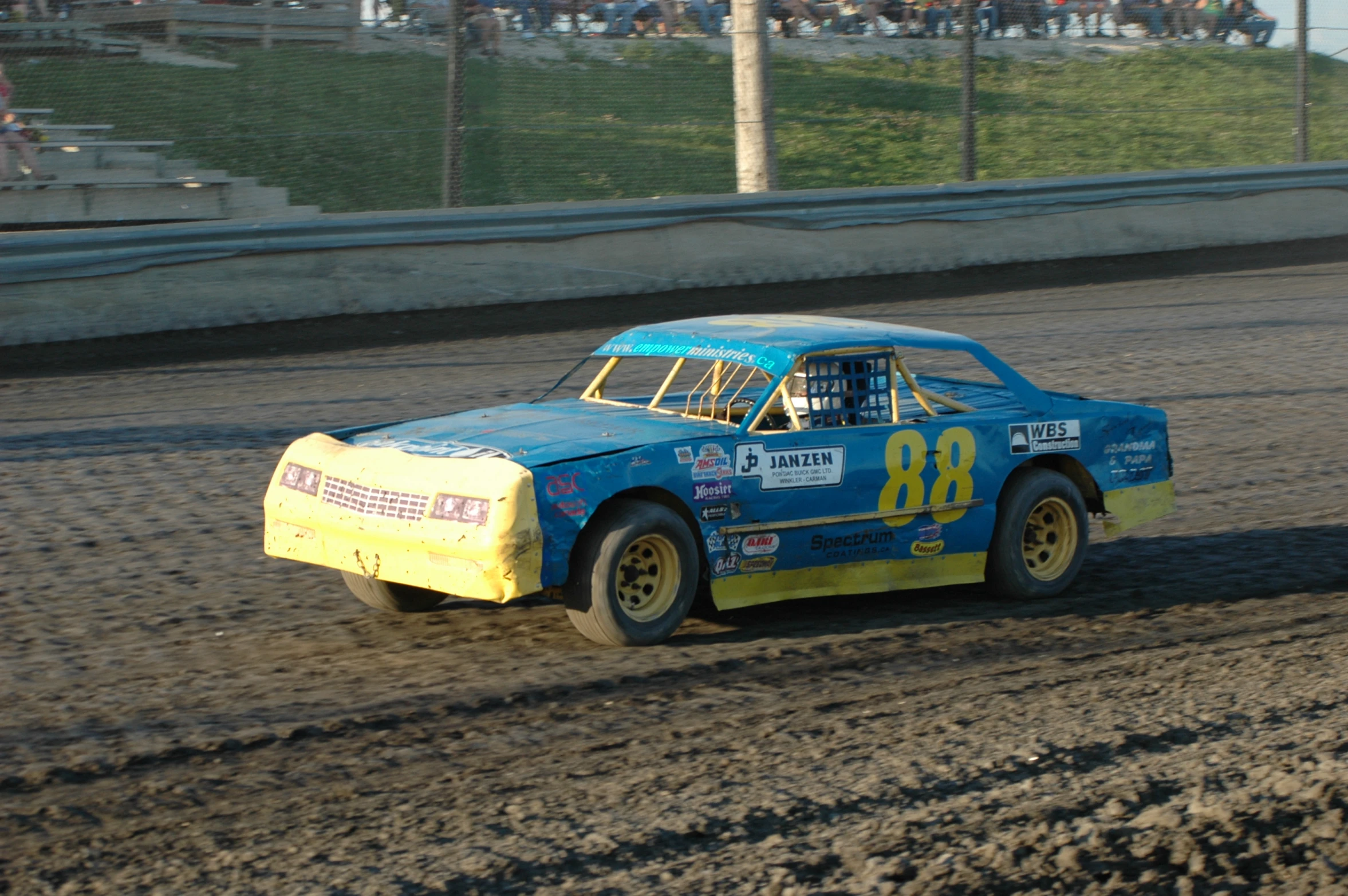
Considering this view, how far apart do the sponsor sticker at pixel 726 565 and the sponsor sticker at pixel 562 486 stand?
631mm

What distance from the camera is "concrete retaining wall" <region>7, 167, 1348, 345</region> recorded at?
38.2 feet

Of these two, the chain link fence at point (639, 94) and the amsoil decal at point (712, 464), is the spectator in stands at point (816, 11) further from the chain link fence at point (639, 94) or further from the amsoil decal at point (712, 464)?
the amsoil decal at point (712, 464)

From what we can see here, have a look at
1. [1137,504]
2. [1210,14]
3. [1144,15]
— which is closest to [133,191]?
[1137,504]

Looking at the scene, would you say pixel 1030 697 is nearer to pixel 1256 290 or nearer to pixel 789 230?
pixel 789 230

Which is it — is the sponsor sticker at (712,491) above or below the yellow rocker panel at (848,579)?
above

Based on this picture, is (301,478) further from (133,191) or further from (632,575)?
(133,191)

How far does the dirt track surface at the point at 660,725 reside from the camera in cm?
376

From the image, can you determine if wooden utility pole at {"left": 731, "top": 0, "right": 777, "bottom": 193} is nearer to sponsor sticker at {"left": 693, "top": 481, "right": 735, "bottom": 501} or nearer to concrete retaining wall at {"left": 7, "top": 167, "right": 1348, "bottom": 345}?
concrete retaining wall at {"left": 7, "top": 167, "right": 1348, "bottom": 345}

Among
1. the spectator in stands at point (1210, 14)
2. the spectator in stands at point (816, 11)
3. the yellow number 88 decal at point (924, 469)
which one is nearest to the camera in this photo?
the yellow number 88 decal at point (924, 469)

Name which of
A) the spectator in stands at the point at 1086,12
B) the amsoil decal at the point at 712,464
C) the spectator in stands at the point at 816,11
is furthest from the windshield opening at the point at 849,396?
the spectator in stands at the point at 1086,12

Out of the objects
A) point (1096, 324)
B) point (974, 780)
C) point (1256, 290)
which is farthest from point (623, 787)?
point (1256, 290)

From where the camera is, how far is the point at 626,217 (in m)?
13.8

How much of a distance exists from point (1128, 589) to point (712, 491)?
83.5 inches

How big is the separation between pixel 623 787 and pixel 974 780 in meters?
0.96
